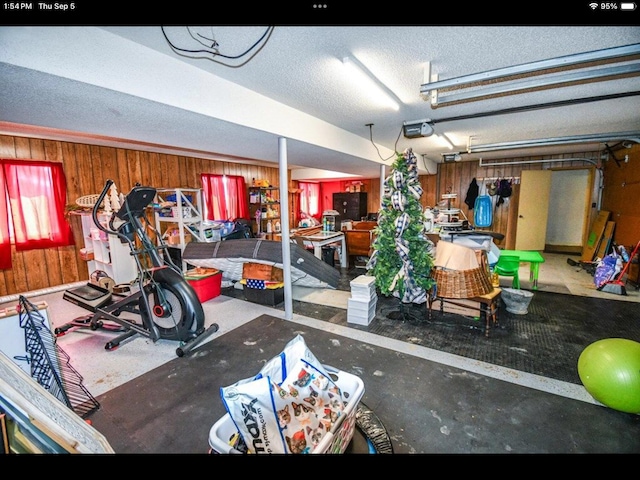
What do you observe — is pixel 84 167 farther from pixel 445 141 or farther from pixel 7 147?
pixel 445 141

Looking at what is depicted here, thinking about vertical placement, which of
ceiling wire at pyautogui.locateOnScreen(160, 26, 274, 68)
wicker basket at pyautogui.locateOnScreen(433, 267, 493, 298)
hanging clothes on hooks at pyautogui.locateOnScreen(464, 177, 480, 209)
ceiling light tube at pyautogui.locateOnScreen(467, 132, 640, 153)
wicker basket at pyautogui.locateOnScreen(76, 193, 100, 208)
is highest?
ceiling wire at pyautogui.locateOnScreen(160, 26, 274, 68)

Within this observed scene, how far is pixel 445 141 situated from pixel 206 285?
496 centimetres

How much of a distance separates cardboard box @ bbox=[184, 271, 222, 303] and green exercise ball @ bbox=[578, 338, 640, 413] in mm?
4228

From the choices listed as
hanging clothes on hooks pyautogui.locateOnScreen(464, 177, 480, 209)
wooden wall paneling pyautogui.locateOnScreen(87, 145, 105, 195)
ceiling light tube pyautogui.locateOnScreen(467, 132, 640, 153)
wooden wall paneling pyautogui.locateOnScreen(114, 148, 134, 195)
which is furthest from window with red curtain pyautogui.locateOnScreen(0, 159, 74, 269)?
hanging clothes on hooks pyautogui.locateOnScreen(464, 177, 480, 209)

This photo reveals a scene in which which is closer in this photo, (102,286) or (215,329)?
(215,329)

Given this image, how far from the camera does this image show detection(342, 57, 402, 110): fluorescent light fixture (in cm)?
209

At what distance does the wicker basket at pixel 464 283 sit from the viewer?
296 centimetres

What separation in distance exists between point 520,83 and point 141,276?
12.6 ft

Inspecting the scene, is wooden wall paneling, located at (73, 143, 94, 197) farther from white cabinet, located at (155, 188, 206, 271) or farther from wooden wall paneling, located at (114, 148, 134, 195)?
white cabinet, located at (155, 188, 206, 271)

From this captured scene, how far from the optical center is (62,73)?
5.05ft

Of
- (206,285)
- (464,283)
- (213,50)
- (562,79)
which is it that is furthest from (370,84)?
(206,285)
